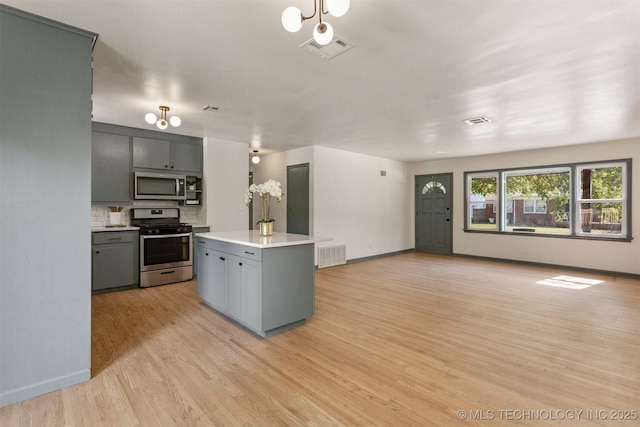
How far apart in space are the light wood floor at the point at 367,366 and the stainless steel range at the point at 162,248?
1.91 feet

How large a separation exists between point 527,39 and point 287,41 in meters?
1.79

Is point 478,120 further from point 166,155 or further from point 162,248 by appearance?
point 162,248

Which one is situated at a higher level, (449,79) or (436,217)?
(449,79)

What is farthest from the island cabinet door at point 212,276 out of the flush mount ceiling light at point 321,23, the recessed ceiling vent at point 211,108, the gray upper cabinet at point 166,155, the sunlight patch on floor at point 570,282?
the sunlight patch on floor at point 570,282

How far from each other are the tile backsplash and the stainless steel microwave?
0.28m

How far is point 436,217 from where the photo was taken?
28.1 ft

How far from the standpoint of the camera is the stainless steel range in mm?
4918

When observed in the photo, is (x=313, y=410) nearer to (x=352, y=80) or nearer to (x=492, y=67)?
(x=352, y=80)

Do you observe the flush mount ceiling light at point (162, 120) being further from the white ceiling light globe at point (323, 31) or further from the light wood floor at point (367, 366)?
the white ceiling light globe at point (323, 31)

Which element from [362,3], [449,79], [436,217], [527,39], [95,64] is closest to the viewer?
[362,3]

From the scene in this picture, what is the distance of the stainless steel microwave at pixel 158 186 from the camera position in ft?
16.8

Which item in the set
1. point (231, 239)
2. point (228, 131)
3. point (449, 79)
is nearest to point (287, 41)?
point (449, 79)

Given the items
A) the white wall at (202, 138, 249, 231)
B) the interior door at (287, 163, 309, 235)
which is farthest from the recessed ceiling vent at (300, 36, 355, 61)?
the interior door at (287, 163, 309, 235)

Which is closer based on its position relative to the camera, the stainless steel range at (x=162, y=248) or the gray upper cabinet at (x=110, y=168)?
the gray upper cabinet at (x=110, y=168)
